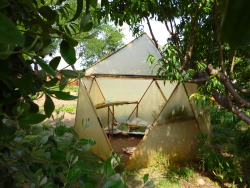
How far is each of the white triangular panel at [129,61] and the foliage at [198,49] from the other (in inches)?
65.2

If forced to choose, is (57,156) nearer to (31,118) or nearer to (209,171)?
(31,118)

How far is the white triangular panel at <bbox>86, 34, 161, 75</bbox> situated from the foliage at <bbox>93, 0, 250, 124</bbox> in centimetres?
166

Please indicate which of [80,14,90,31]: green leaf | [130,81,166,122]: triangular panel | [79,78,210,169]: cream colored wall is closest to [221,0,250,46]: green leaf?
[80,14,90,31]: green leaf

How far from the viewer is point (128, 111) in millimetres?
6871

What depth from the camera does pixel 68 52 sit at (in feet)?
1.82

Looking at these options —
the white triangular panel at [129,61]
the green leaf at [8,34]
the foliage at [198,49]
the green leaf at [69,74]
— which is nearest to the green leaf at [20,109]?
the green leaf at [69,74]

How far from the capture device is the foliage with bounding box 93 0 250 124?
7.79ft

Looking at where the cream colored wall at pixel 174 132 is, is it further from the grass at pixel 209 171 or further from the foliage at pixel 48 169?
the foliage at pixel 48 169

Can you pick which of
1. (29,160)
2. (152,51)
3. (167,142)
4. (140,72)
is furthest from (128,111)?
(29,160)

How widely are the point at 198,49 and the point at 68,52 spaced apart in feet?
9.45

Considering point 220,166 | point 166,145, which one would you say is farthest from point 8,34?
point 166,145

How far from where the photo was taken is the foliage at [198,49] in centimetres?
238

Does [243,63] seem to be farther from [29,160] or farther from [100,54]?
[100,54]

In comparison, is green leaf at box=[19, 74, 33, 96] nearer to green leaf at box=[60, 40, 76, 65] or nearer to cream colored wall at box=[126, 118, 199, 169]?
green leaf at box=[60, 40, 76, 65]
